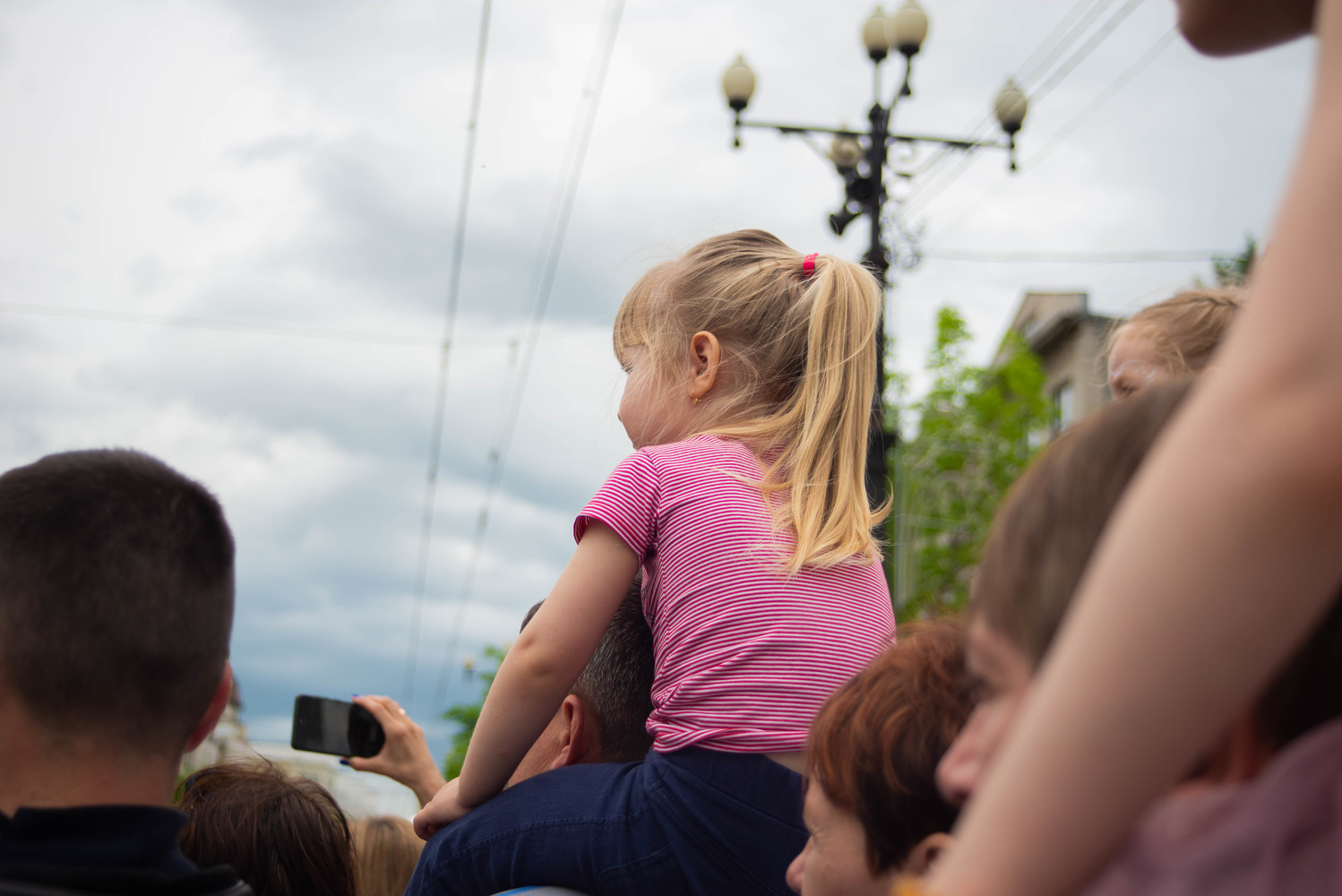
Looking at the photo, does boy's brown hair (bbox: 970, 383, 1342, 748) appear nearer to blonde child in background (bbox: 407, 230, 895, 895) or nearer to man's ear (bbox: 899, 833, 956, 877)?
man's ear (bbox: 899, 833, 956, 877)

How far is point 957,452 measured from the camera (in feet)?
77.7

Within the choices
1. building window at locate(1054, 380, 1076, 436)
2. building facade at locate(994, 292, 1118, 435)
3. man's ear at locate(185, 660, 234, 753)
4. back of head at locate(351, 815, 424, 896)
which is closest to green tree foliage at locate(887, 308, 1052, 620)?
building facade at locate(994, 292, 1118, 435)

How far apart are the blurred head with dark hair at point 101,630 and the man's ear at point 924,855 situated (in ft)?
3.21

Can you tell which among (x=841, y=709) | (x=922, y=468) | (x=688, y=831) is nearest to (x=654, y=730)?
(x=688, y=831)

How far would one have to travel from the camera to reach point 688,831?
5.85 feet

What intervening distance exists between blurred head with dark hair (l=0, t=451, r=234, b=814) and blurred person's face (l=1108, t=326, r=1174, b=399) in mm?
2235

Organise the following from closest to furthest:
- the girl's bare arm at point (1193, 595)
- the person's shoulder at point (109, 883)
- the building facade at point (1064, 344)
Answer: the girl's bare arm at point (1193, 595) → the person's shoulder at point (109, 883) → the building facade at point (1064, 344)

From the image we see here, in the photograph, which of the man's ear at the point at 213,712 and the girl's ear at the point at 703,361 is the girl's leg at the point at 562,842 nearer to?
the man's ear at the point at 213,712

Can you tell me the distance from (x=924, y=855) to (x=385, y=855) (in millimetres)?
2466

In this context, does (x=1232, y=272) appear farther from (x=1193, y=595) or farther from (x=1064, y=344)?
(x=1064, y=344)

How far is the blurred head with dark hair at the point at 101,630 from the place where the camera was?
1394 mm

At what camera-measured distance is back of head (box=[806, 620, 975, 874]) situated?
1.41 metres

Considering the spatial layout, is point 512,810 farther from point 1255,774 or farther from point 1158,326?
point 1158,326

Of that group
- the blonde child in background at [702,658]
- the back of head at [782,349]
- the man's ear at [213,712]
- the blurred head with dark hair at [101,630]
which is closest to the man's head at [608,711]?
the blonde child in background at [702,658]
